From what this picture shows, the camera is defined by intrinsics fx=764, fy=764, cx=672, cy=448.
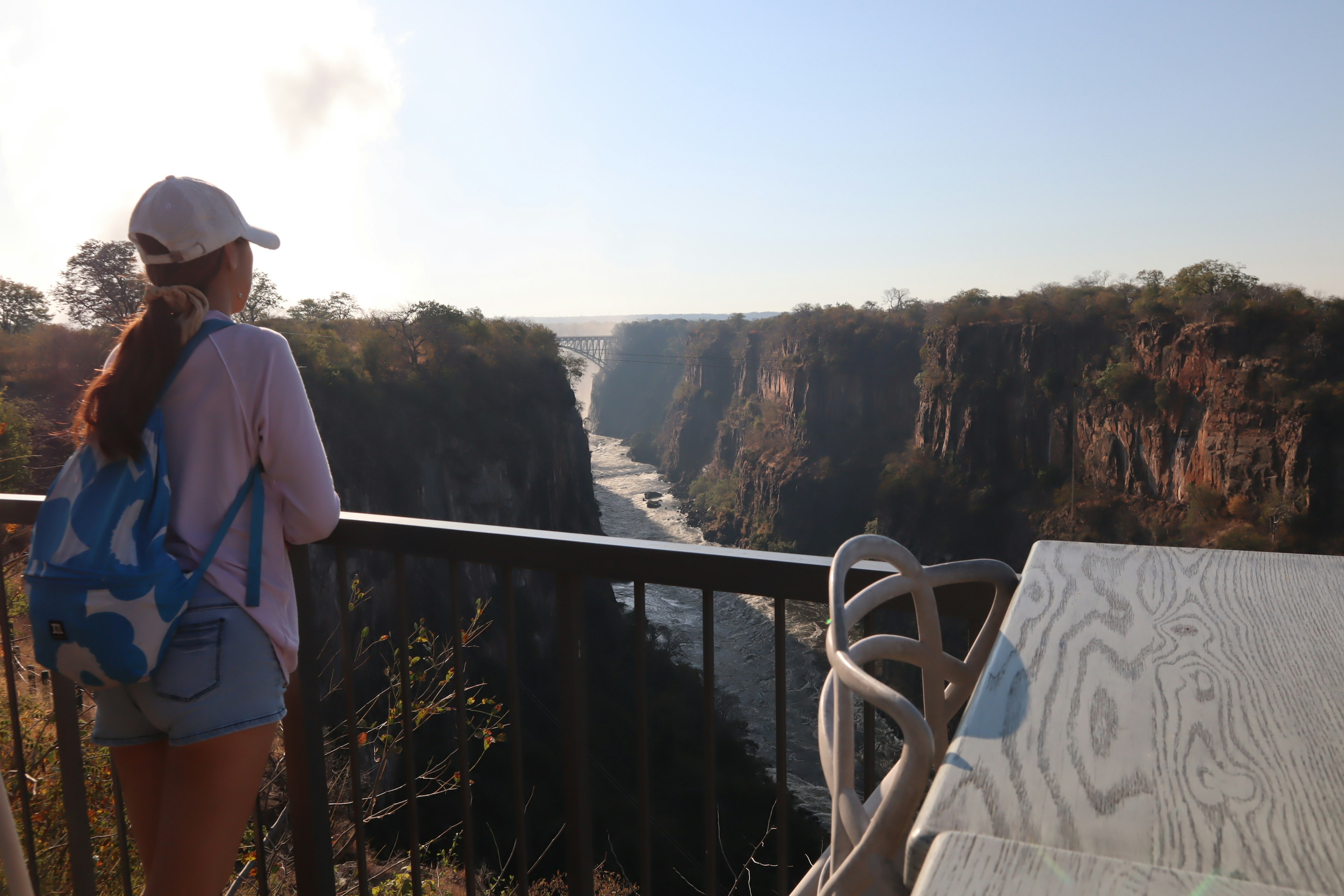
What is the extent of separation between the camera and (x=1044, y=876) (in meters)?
0.39

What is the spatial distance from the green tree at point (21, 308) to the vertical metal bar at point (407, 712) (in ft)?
76.3

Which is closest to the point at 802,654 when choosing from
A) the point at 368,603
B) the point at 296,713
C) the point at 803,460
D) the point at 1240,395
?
the point at 803,460

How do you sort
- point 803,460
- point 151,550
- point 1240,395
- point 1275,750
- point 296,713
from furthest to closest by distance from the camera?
point 803,460 < point 1240,395 < point 296,713 < point 151,550 < point 1275,750

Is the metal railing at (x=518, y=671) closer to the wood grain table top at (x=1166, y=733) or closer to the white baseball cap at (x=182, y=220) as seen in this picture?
the wood grain table top at (x=1166, y=733)

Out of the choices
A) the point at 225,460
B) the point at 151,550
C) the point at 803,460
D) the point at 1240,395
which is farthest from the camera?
the point at 803,460

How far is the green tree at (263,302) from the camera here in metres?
21.0

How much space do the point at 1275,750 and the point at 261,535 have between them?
1322 millimetres

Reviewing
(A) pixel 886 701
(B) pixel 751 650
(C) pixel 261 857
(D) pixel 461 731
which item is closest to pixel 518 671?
(D) pixel 461 731

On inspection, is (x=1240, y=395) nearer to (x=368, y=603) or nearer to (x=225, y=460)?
(x=368, y=603)

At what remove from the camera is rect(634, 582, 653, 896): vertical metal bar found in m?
1.24

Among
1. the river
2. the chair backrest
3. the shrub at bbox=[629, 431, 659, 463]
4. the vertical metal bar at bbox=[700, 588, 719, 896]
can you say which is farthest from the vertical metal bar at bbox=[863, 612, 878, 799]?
the shrub at bbox=[629, 431, 659, 463]

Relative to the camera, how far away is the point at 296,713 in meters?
1.64

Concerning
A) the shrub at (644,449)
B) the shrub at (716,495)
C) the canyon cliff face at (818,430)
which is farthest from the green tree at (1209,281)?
the shrub at (644,449)

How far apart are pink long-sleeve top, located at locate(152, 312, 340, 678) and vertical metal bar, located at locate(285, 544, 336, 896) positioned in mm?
366
